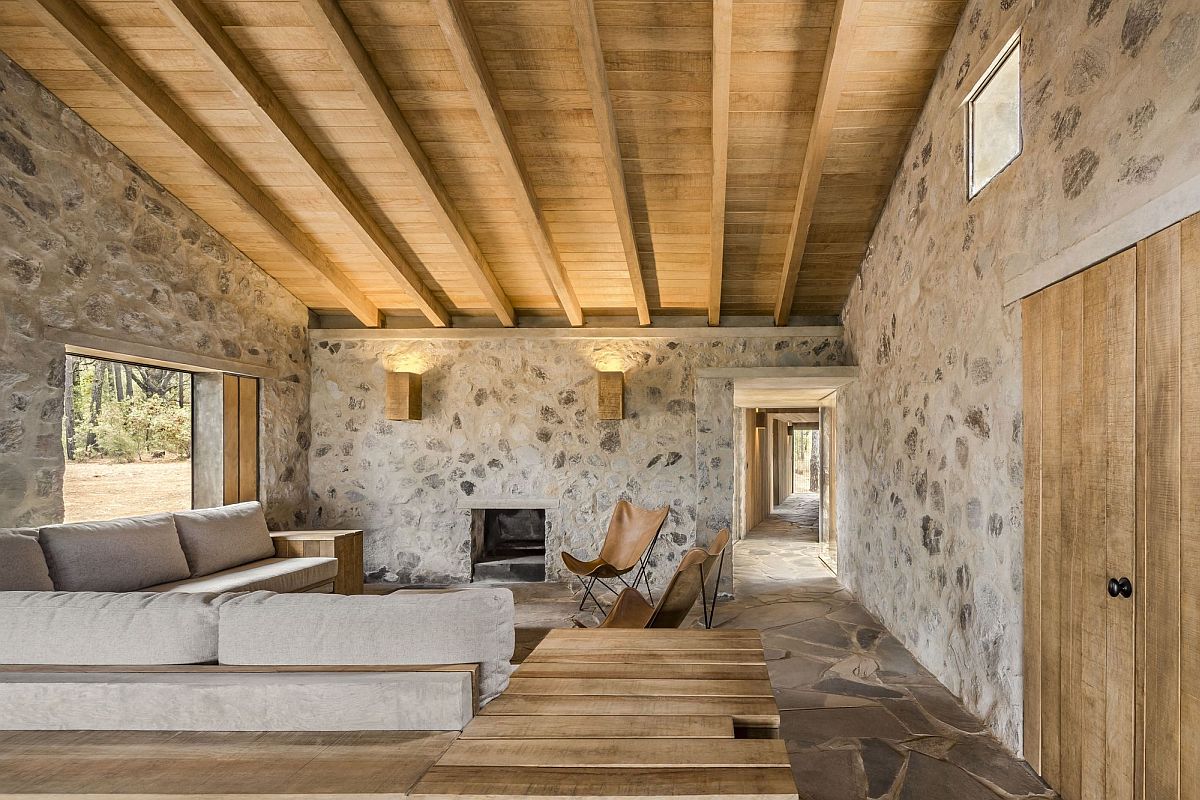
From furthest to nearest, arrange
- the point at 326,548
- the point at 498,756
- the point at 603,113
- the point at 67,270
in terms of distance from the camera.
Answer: the point at 326,548, the point at 67,270, the point at 603,113, the point at 498,756

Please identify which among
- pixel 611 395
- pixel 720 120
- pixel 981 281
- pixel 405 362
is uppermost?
pixel 720 120

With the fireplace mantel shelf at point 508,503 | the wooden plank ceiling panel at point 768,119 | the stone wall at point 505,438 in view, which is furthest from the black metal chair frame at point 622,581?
the wooden plank ceiling panel at point 768,119

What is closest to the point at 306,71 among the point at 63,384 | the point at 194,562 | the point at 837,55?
the point at 63,384

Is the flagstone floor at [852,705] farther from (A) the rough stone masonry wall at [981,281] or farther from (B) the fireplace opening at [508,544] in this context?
(B) the fireplace opening at [508,544]

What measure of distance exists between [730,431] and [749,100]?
272 cm

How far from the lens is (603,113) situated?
358 cm

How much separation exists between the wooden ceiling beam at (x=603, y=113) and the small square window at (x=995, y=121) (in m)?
1.83

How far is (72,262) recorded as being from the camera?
12.8ft

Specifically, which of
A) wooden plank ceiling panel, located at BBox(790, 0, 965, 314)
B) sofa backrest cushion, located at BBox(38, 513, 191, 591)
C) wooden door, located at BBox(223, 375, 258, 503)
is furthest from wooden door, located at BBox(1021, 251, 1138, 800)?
wooden door, located at BBox(223, 375, 258, 503)

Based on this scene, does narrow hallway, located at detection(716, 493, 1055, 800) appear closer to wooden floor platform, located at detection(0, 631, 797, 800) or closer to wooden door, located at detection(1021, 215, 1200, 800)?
wooden door, located at detection(1021, 215, 1200, 800)

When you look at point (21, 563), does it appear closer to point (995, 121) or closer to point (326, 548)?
point (326, 548)

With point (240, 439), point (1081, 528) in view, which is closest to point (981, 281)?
point (1081, 528)

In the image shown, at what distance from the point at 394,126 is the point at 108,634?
2970mm

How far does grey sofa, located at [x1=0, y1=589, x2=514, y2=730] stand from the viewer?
1.57 m
